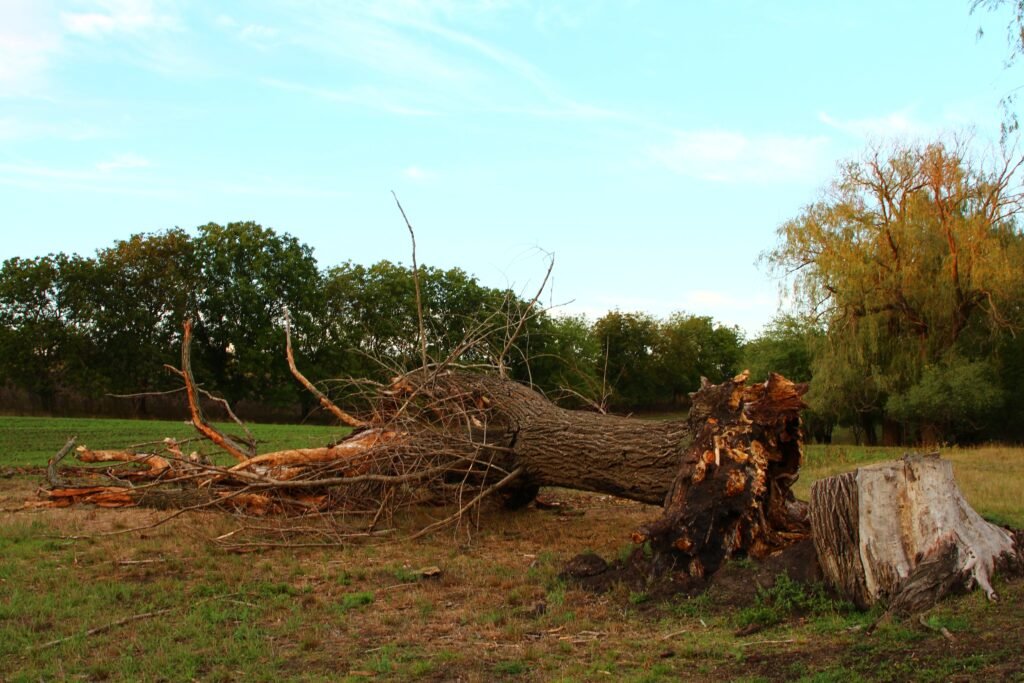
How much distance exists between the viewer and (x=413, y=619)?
238 inches

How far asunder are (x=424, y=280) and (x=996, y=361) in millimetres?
25222

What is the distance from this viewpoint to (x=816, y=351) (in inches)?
1159

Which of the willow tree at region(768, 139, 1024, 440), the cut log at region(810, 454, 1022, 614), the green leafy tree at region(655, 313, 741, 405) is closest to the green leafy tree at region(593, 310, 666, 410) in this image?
the green leafy tree at region(655, 313, 741, 405)

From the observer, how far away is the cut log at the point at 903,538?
17.9ft

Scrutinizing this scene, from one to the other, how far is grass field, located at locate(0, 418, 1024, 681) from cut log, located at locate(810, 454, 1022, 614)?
0.55 ft

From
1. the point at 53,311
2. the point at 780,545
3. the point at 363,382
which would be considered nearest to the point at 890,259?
the point at 363,382

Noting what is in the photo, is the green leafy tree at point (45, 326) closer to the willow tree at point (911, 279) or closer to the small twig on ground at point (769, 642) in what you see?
the willow tree at point (911, 279)

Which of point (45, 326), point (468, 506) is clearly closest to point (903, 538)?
point (468, 506)

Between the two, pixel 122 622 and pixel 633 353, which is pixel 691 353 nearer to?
pixel 633 353

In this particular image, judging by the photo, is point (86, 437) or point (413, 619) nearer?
point (413, 619)

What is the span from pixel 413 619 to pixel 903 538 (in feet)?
10.6

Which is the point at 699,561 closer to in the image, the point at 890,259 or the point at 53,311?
the point at 890,259

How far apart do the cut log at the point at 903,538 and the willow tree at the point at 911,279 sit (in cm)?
2157

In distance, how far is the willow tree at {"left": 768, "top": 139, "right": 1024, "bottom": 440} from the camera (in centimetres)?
2552
